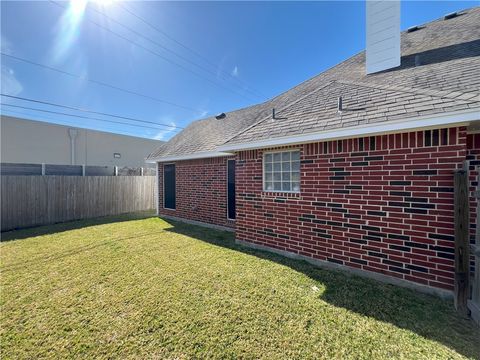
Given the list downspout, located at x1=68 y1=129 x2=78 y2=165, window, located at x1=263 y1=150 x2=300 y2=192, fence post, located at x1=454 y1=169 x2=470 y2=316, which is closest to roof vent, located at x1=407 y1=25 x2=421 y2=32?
window, located at x1=263 y1=150 x2=300 y2=192

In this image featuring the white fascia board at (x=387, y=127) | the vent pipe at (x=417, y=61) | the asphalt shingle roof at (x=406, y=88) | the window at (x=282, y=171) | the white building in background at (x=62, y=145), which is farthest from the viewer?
the white building in background at (x=62, y=145)

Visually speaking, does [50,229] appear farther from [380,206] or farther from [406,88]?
[406,88]

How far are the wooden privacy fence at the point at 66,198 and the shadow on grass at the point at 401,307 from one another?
33.0ft

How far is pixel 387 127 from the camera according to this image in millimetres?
3553

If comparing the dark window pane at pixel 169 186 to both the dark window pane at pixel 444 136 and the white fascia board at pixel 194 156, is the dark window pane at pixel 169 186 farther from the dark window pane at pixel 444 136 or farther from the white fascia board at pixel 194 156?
the dark window pane at pixel 444 136

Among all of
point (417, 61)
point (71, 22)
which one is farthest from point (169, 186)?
point (417, 61)

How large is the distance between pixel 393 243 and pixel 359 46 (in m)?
8.76

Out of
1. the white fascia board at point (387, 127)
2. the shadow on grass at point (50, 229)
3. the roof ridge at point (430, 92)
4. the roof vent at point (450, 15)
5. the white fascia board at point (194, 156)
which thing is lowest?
the shadow on grass at point (50, 229)

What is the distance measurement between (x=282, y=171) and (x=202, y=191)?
13.7 ft

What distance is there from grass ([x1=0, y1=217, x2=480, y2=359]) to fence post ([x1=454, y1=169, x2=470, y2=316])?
0.24 metres

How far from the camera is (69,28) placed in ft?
28.9

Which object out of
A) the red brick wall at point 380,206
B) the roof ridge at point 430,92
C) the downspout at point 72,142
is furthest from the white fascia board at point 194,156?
the downspout at point 72,142

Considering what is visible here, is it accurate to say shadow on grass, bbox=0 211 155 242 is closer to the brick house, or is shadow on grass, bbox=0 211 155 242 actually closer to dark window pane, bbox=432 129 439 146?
the brick house

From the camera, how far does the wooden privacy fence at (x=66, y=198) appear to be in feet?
26.9
